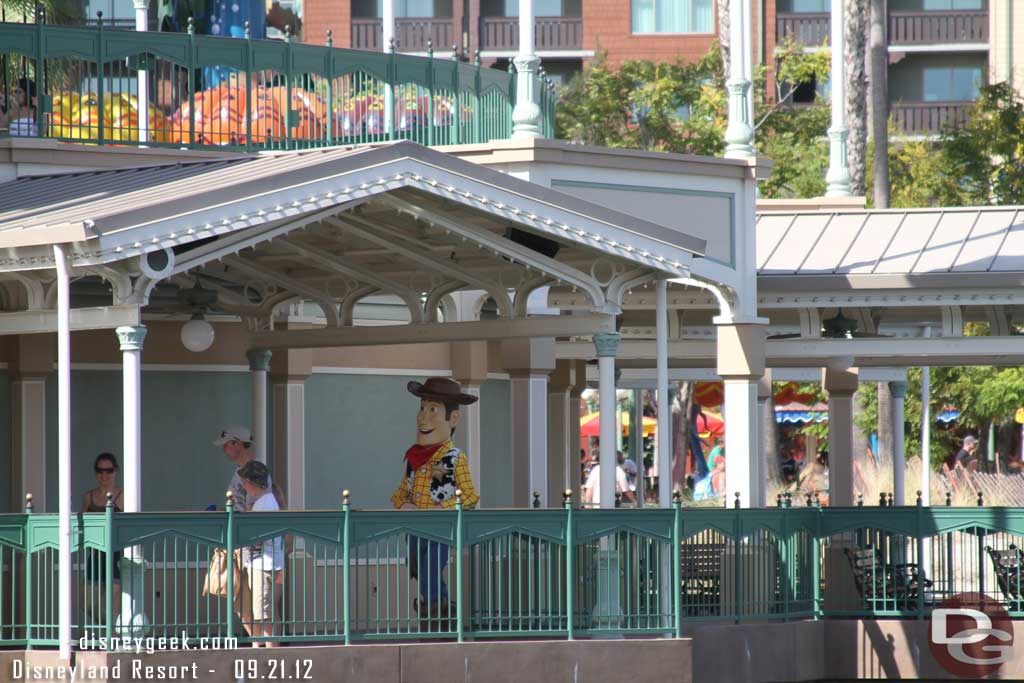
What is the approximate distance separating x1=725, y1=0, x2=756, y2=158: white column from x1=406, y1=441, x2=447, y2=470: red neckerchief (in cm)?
451

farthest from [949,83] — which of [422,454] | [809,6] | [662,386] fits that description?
[422,454]

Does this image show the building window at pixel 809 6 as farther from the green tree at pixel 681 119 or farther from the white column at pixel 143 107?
the white column at pixel 143 107

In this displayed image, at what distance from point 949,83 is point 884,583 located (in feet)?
129

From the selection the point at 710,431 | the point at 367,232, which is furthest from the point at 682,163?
the point at 710,431

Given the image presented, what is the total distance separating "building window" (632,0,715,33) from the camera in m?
51.0

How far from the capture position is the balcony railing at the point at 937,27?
51469 mm

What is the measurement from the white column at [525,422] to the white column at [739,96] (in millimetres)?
2755

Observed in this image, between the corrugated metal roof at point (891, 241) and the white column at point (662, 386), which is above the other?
the corrugated metal roof at point (891, 241)

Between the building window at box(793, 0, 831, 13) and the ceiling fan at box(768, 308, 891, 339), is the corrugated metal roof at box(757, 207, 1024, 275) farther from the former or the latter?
the building window at box(793, 0, 831, 13)

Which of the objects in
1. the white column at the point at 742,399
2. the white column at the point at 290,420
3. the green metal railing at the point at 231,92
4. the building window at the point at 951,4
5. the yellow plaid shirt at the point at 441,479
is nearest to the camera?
the yellow plaid shirt at the point at 441,479

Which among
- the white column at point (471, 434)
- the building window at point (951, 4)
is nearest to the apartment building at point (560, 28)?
the building window at point (951, 4)

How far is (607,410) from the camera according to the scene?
46.5 feet

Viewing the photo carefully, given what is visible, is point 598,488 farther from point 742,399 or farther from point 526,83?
point 526,83

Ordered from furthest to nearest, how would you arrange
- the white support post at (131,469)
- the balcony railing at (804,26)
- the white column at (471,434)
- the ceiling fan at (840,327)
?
the balcony railing at (804,26), the white column at (471,434), the ceiling fan at (840,327), the white support post at (131,469)
